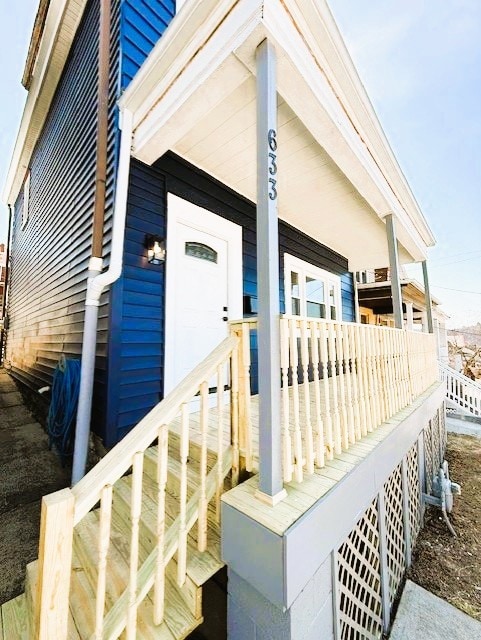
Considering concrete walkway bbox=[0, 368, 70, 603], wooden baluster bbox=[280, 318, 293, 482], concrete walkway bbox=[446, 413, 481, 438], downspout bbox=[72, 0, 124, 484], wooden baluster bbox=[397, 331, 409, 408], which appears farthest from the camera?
concrete walkway bbox=[446, 413, 481, 438]

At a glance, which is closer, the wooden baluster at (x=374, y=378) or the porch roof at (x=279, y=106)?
the porch roof at (x=279, y=106)

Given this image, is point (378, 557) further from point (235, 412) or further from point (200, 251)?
point (200, 251)

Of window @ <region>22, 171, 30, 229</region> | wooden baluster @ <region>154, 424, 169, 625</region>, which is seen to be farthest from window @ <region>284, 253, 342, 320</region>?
window @ <region>22, 171, 30, 229</region>

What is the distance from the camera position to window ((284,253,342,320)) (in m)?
Answer: 4.75

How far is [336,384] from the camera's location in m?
1.77

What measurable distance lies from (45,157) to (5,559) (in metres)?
6.43

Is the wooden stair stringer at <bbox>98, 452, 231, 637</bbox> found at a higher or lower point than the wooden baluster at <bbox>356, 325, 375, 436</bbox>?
lower

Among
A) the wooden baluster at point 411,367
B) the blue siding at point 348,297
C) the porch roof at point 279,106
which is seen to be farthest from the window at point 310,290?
the wooden baluster at point 411,367

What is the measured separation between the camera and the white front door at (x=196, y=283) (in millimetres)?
2885

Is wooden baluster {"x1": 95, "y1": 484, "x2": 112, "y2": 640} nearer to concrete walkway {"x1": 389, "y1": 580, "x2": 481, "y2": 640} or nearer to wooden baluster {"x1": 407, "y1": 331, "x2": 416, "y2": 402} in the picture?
concrete walkway {"x1": 389, "y1": 580, "x2": 481, "y2": 640}

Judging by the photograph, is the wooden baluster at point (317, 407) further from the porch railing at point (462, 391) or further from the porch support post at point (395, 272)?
the porch railing at point (462, 391)

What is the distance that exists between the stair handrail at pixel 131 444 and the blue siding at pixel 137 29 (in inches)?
119

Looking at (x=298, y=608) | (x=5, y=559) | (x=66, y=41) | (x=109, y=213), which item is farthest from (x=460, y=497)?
(x=66, y=41)

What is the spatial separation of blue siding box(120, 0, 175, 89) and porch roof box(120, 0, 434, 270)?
2.84 feet
